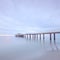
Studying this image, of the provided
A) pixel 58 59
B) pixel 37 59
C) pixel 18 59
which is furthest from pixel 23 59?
pixel 58 59

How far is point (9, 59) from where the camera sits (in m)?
5.65

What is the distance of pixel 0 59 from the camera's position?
224 inches

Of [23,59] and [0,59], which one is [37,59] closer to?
[23,59]

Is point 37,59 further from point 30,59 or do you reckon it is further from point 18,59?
point 18,59

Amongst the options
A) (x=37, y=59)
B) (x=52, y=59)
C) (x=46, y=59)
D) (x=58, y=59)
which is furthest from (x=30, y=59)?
(x=58, y=59)

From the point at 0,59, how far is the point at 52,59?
3326 millimetres

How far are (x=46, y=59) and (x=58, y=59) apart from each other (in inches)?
29.4

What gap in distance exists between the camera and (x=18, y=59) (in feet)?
18.5

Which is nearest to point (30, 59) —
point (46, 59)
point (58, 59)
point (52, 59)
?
point (46, 59)

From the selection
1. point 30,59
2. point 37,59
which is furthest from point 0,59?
point 37,59

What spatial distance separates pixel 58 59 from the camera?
18.2 ft

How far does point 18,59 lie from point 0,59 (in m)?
1.17

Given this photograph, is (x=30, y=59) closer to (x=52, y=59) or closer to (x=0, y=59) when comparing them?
(x=52, y=59)

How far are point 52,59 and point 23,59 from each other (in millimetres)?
1839
